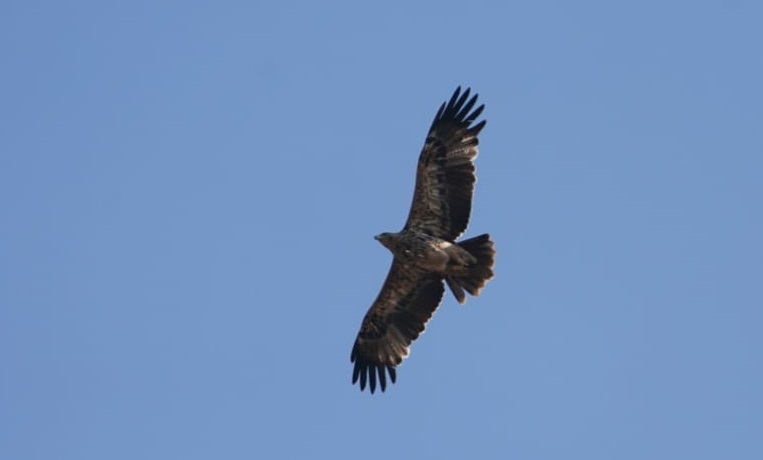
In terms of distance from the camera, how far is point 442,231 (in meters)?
19.8

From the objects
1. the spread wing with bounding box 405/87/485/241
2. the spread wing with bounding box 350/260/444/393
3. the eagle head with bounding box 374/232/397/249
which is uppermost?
the spread wing with bounding box 405/87/485/241

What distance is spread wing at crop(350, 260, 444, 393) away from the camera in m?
20.5

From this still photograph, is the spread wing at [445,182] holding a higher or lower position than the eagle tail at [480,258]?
higher

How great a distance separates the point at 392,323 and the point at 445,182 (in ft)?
8.43

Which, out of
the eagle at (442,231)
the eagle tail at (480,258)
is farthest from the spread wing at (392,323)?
the eagle tail at (480,258)

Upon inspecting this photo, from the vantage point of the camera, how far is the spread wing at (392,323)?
2052 centimetres

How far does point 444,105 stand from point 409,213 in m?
1.73

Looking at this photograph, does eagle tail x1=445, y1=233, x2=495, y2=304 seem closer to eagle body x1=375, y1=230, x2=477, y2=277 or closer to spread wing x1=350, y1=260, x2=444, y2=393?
eagle body x1=375, y1=230, x2=477, y2=277

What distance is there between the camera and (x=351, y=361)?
69.3 feet

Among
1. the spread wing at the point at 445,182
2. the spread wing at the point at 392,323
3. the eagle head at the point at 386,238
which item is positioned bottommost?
the spread wing at the point at 392,323

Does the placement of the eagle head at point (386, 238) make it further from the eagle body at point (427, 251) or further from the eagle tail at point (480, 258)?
the eagle tail at point (480, 258)

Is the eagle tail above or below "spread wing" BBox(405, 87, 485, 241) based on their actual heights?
below

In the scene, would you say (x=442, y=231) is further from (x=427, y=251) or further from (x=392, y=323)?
(x=392, y=323)

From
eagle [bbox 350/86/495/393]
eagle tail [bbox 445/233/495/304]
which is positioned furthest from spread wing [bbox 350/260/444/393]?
eagle tail [bbox 445/233/495/304]
